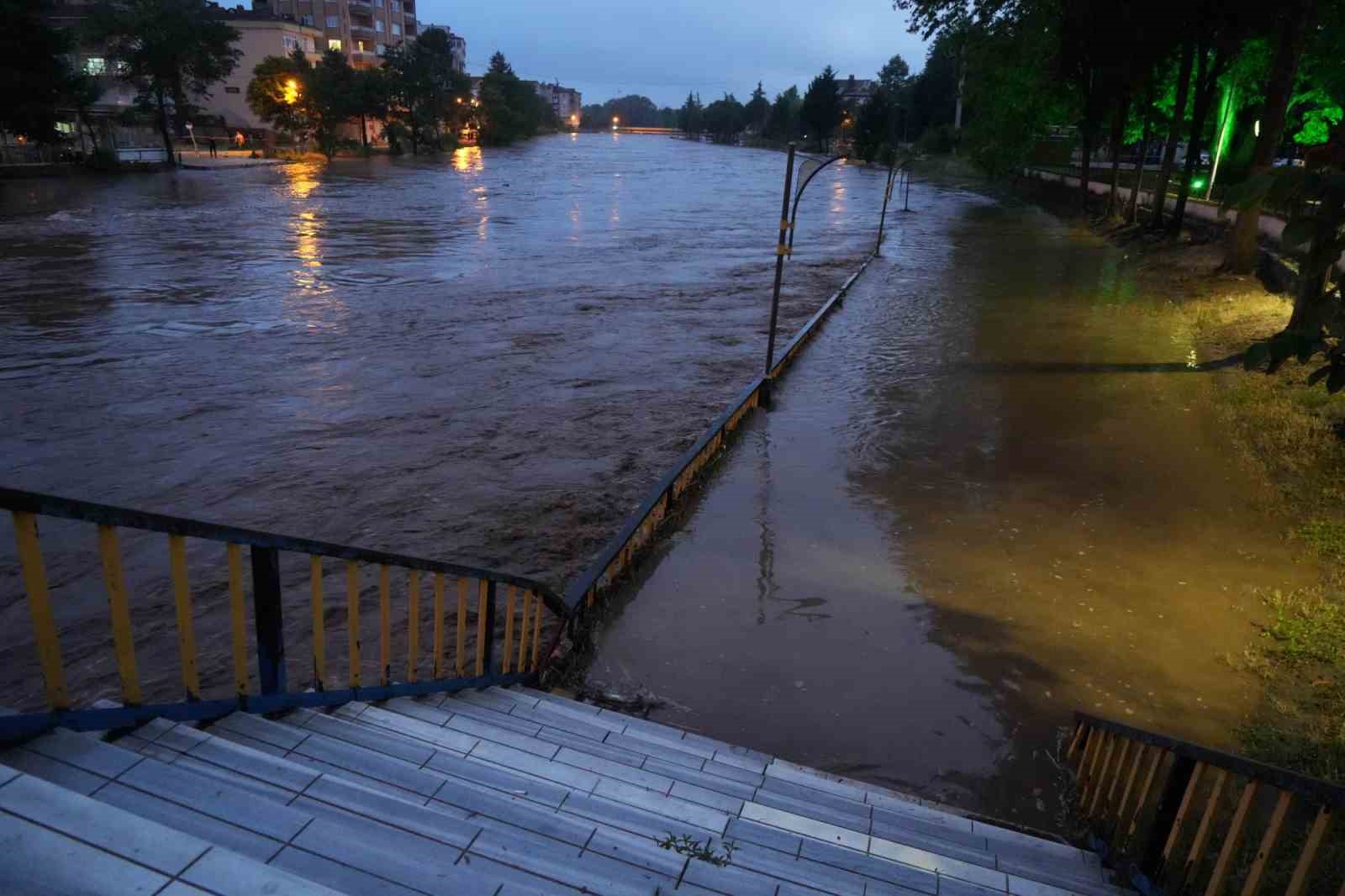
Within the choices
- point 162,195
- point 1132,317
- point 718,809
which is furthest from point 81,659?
point 162,195

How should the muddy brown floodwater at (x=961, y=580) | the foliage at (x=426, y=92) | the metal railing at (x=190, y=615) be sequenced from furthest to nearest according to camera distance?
the foliage at (x=426, y=92) → the muddy brown floodwater at (x=961, y=580) → the metal railing at (x=190, y=615)

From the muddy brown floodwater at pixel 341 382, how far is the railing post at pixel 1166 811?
5502 millimetres

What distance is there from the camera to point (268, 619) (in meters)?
3.11

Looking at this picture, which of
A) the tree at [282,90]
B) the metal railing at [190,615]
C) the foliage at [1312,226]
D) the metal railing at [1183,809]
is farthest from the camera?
the tree at [282,90]

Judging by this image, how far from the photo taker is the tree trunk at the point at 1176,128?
25.5m

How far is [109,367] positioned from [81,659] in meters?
10.0

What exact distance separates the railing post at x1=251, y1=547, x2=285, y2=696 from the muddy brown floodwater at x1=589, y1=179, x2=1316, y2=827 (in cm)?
309

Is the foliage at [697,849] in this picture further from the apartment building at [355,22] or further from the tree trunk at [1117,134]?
Result: the apartment building at [355,22]

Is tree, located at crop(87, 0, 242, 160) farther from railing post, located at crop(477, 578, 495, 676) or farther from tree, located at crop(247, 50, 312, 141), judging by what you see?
railing post, located at crop(477, 578, 495, 676)

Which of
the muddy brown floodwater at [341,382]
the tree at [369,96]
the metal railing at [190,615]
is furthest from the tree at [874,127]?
the metal railing at [190,615]

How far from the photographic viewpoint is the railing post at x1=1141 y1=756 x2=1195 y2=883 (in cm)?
327

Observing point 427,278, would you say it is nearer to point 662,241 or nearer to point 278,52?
point 662,241

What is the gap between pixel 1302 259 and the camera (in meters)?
2.92

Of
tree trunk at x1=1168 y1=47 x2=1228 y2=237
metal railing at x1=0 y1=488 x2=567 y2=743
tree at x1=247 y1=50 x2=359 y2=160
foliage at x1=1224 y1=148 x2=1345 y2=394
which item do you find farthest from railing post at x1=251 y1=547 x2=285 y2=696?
tree at x1=247 y1=50 x2=359 y2=160
